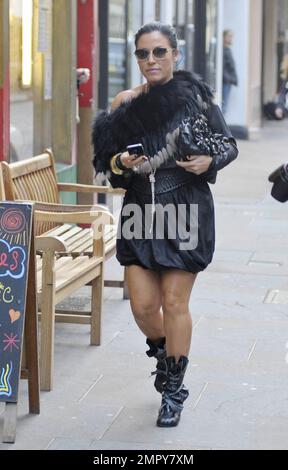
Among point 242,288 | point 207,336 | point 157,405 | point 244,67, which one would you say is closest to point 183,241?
point 157,405

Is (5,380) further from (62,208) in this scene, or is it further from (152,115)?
(62,208)

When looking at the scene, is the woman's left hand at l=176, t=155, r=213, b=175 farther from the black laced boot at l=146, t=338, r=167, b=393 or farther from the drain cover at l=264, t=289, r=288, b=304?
the drain cover at l=264, t=289, r=288, b=304

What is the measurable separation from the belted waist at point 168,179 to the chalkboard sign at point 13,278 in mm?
575

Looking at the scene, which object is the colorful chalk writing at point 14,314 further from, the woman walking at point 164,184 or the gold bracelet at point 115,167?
the gold bracelet at point 115,167

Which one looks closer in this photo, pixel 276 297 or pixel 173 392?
pixel 173 392

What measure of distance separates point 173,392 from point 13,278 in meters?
0.94

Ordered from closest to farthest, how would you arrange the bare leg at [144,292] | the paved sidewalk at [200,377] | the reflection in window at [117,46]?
the paved sidewalk at [200,377] < the bare leg at [144,292] < the reflection in window at [117,46]

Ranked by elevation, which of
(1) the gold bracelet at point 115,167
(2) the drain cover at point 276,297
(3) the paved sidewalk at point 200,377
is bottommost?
(2) the drain cover at point 276,297

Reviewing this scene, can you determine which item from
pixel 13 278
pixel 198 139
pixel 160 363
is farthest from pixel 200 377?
pixel 198 139

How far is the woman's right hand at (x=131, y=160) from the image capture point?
5.04 metres

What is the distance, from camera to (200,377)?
6.00 m

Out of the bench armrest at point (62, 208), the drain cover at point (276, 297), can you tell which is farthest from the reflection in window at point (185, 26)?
the bench armrest at point (62, 208)

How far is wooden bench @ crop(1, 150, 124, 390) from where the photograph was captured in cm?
574

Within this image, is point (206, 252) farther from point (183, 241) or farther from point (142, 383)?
point (142, 383)
